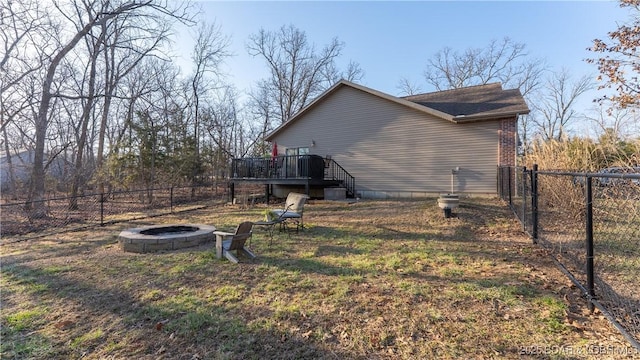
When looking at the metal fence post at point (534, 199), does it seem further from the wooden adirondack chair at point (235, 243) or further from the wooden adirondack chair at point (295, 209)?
the wooden adirondack chair at point (235, 243)

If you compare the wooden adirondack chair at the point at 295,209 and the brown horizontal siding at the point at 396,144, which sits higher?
the brown horizontal siding at the point at 396,144

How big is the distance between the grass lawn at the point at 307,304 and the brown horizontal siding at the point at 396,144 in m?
6.47

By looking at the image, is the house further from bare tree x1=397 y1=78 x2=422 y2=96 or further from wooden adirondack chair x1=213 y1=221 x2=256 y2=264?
bare tree x1=397 y1=78 x2=422 y2=96

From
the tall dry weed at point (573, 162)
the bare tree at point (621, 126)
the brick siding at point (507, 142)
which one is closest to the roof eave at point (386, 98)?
the brick siding at point (507, 142)

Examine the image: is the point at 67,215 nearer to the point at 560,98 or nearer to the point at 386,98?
the point at 386,98

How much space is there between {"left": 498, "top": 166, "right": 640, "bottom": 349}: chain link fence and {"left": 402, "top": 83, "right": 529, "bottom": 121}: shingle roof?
16.2 feet

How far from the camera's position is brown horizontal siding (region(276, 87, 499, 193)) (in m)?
11.7

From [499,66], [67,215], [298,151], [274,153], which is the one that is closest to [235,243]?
[67,215]

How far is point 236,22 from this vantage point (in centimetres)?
1311

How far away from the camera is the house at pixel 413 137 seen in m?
11.5

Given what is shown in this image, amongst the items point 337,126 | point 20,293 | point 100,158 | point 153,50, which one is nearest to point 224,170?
point 100,158

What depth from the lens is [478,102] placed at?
12734 millimetres

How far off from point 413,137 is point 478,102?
10.4ft

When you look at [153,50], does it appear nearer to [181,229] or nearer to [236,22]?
[236,22]
